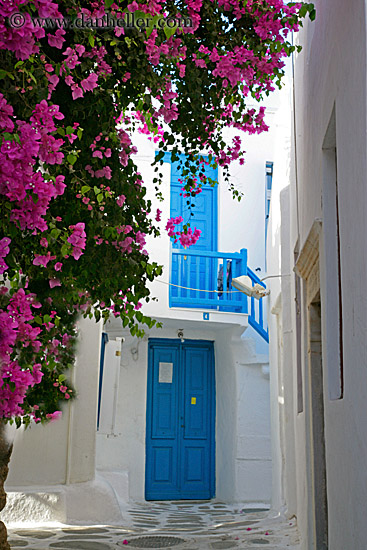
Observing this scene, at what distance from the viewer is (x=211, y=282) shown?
12.2m

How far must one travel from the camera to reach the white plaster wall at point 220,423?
12.2 meters

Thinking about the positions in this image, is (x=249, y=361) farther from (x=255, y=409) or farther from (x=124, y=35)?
(x=124, y=35)

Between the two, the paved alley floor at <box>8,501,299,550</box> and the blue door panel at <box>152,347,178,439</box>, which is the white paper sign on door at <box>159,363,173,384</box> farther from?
the paved alley floor at <box>8,501,299,550</box>

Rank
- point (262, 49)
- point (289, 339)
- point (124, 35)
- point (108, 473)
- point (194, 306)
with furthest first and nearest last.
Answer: point (194, 306)
point (108, 473)
point (289, 339)
point (262, 49)
point (124, 35)

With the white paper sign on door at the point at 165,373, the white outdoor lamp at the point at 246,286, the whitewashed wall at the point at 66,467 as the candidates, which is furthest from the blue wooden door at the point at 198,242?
the whitewashed wall at the point at 66,467

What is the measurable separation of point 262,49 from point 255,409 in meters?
8.95

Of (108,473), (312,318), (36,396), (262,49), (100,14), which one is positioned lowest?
(108,473)

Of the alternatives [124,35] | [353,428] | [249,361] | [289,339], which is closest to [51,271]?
[124,35]

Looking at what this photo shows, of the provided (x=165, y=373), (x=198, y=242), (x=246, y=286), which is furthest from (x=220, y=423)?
(x=246, y=286)

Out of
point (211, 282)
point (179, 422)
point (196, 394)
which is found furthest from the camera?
point (196, 394)

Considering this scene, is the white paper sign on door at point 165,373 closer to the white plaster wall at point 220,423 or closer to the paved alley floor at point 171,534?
the white plaster wall at point 220,423

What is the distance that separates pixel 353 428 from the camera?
2814 millimetres

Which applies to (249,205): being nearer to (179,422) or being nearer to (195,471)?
(179,422)

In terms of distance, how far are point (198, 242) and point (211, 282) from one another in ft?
3.84
